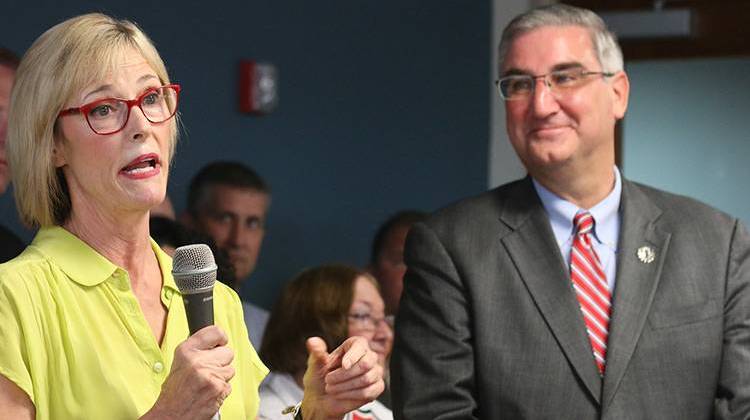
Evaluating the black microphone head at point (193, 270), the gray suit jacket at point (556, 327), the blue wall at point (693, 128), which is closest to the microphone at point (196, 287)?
the black microphone head at point (193, 270)

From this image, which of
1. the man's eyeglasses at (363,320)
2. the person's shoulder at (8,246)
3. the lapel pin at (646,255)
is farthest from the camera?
the man's eyeglasses at (363,320)

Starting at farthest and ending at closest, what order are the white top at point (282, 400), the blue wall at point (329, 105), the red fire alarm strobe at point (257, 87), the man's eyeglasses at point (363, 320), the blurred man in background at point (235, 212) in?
1. the red fire alarm strobe at point (257, 87)
2. the blue wall at point (329, 105)
3. the blurred man in background at point (235, 212)
4. the man's eyeglasses at point (363, 320)
5. the white top at point (282, 400)

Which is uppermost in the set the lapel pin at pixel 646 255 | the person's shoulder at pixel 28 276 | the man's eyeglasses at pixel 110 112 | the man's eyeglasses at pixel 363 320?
the man's eyeglasses at pixel 110 112

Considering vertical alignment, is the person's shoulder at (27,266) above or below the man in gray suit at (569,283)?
above

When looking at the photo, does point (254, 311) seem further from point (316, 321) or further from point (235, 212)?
point (316, 321)

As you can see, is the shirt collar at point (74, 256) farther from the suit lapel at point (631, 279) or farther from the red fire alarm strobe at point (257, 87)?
the red fire alarm strobe at point (257, 87)

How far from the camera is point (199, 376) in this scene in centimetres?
181

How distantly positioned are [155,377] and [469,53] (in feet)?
14.6

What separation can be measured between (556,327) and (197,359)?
3.44 feet

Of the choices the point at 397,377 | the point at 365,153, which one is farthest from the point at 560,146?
the point at 365,153

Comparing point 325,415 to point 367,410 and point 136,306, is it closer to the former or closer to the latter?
point 136,306

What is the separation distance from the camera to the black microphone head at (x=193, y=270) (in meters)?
1.88

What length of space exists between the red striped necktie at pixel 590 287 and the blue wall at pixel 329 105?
2.10 metres

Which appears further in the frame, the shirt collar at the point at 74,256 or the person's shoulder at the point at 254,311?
the person's shoulder at the point at 254,311
